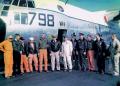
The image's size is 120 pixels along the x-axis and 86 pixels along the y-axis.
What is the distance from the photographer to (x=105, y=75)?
11.5m

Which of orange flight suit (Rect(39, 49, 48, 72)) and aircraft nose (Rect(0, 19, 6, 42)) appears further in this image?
orange flight suit (Rect(39, 49, 48, 72))

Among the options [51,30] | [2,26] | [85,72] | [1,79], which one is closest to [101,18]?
[51,30]

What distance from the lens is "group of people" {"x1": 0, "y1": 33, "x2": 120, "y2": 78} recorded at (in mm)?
11297

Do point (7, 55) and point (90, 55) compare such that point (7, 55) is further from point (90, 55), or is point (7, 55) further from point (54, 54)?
point (90, 55)

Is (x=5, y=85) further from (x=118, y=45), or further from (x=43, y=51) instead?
(x=118, y=45)

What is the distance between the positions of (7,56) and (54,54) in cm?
232

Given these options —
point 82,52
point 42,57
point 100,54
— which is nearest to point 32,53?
point 42,57

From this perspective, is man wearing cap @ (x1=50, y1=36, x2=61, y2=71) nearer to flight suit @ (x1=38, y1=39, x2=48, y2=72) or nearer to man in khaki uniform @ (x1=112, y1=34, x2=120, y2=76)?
flight suit @ (x1=38, y1=39, x2=48, y2=72)

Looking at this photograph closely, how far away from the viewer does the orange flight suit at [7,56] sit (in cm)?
1084

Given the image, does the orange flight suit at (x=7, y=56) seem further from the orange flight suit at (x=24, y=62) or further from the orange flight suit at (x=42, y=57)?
the orange flight suit at (x=42, y=57)

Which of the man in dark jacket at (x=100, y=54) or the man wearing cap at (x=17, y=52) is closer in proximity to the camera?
the man wearing cap at (x=17, y=52)

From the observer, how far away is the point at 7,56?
10867 millimetres

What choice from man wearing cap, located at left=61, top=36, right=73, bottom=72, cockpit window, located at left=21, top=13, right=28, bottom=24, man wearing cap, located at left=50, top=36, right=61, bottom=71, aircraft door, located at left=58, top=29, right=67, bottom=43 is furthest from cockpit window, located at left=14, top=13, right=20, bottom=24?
aircraft door, located at left=58, top=29, right=67, bottom=43

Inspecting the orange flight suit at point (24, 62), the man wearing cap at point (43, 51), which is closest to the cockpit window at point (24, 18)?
the man wearing cap at point (43, 51)
